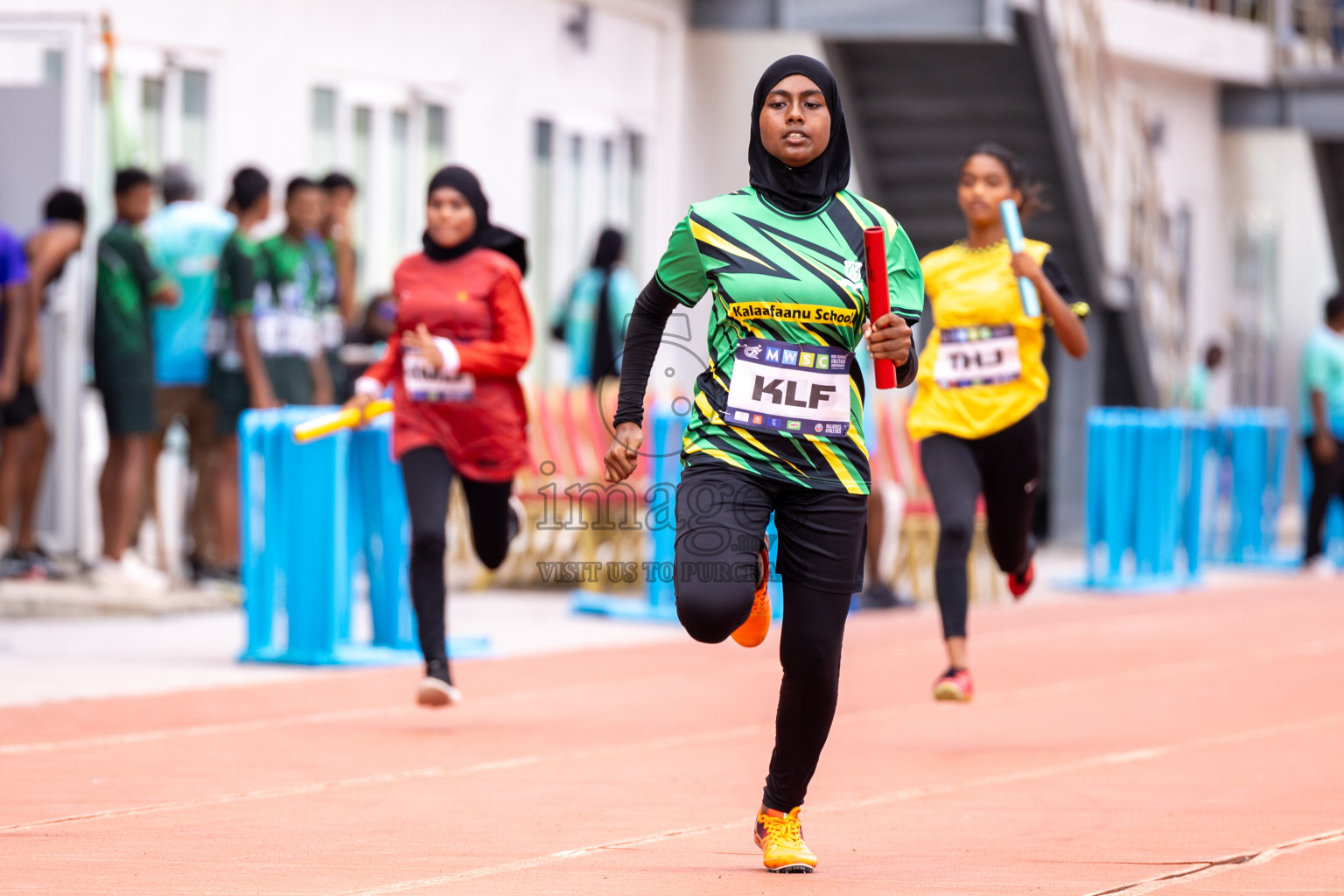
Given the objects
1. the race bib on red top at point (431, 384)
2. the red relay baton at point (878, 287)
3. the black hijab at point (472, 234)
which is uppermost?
the black hijab at point (472, 234)

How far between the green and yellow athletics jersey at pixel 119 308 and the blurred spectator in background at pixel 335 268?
1181 millimetres

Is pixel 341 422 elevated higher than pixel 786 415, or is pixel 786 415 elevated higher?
pixel 786 415

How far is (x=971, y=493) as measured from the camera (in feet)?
29.6

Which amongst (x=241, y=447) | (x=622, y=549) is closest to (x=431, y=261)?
(x=241, y=447)

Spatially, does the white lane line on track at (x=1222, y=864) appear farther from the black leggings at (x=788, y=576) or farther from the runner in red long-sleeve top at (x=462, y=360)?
the runner in red long-sleeve top at (x=462, y=360)

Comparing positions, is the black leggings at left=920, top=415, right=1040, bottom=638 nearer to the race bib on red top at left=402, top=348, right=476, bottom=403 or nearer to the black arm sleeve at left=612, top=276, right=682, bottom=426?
the race bib on red top at left=402, top=348, right=476, bottom=403

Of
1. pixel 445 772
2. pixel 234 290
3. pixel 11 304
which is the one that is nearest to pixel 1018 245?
pixel 445 772

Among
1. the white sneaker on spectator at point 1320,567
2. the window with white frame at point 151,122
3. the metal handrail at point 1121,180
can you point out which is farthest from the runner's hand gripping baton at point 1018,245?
the white sneaker on spectator at point 1320,567

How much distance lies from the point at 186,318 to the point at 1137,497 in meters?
6.91

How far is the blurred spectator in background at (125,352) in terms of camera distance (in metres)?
12.3

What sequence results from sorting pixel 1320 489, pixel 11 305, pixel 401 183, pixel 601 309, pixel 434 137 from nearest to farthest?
pixel 11 305, pixel 601 309, pixel 401 183, pixel 434 137, pixel 1320 489

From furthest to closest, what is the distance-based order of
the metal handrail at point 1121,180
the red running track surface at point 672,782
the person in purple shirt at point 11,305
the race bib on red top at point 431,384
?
the metal handrail at point 1121,180 → the person in purple shirt at point 11,305 → the race bib on red top at point 431,384 → the red running track surface at point 672,782

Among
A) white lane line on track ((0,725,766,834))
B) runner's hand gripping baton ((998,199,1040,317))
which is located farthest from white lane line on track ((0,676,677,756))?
runner's hand gripping baton ((998,199,1040,317))

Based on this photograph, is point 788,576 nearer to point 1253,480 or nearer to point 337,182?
point 337,182
